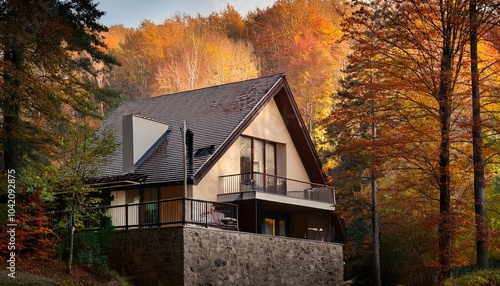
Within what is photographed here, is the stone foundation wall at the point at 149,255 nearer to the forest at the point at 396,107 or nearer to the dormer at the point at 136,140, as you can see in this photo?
the forest at the point at 396,107

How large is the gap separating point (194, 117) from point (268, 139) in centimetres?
355

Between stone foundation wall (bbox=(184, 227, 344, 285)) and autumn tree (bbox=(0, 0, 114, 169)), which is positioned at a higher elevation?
autumn tree (bbox=(0, 0, 114, 169))

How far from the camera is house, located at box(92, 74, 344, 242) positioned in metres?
28.3

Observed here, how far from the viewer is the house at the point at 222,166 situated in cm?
2827

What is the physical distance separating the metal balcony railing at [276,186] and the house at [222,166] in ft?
0.14

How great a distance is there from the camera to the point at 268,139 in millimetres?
34219

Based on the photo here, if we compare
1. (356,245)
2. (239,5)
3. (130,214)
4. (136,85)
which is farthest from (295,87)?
(130,214)

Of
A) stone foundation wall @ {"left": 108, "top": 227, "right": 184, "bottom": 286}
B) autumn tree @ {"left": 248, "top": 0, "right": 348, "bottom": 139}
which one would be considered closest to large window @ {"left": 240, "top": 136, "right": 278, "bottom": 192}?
stone foundation wall @ {"left": 108, "top": 227, "right": 184, "bottom": 286}

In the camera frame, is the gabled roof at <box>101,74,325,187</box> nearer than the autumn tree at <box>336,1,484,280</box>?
No

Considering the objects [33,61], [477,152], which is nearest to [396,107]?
[477,152]

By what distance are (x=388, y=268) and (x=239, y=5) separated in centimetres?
6787

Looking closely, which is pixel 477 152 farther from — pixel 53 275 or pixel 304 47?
pixel 304 47

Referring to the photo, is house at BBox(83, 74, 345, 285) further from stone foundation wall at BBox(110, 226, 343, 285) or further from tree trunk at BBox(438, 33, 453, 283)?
tree trunk at BBox(438, 33, 453, 283)

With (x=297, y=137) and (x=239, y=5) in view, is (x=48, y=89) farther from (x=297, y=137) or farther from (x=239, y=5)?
(x=239, y=5)
